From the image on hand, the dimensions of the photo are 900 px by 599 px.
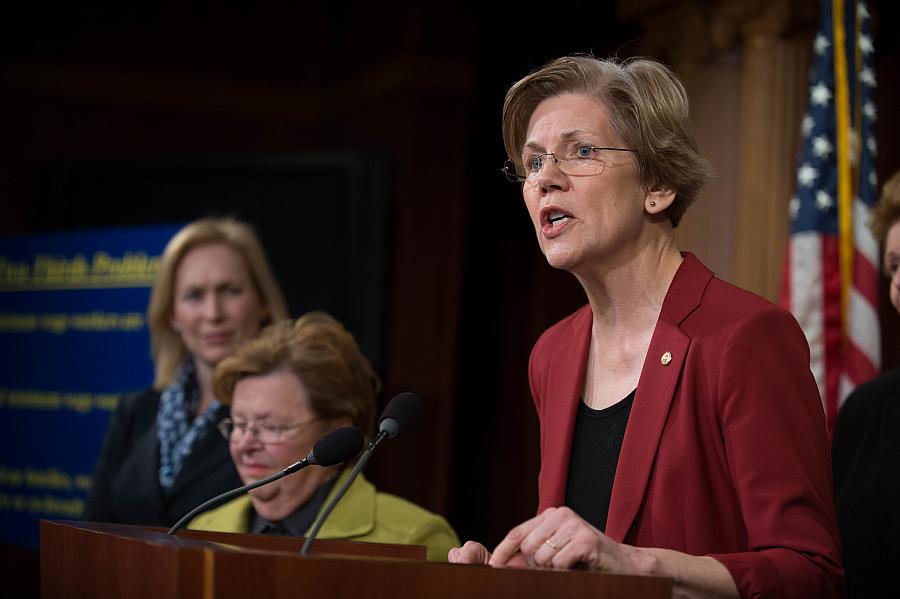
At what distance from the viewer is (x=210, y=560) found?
1.51m

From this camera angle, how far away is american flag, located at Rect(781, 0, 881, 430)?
145 inches

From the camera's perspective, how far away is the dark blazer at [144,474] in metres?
3.96

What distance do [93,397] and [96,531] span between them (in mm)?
3974

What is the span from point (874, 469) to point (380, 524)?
48.0 inches

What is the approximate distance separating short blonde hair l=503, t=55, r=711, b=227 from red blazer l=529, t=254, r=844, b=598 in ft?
0.70

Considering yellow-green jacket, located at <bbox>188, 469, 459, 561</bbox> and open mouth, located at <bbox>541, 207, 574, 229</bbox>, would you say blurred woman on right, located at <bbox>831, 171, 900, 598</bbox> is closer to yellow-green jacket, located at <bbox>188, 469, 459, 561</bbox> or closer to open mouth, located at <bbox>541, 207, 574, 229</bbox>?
yellow-green jacket, located at <bbox>188, 469, 459, 561</bbox>

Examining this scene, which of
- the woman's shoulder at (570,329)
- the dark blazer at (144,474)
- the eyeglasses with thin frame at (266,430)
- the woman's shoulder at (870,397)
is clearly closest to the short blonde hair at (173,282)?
the dark blazer at (144,474)

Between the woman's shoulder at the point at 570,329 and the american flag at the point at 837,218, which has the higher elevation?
the american flag at the point at 837,218

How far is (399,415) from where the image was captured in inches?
82.0

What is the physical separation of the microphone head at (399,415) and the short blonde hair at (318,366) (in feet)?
3.73

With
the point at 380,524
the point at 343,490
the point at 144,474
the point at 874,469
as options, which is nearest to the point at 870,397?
the point at 874,469

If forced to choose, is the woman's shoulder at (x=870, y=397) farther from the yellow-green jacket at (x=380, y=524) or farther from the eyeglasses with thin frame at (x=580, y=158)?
the eyeglasses with thin frame at (x=580, y=158)

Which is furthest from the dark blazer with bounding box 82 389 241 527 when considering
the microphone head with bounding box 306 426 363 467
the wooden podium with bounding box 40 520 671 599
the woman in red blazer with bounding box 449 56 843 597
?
the wooden podium with bounding box 40 520 671 599

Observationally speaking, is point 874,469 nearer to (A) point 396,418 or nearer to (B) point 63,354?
(A) point 396,418
